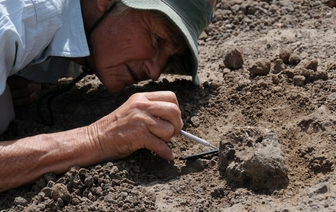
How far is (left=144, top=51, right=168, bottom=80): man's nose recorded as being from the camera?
348cm

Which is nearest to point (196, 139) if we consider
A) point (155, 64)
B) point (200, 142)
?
point (200, 142)

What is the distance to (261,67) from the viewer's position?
3.71 m

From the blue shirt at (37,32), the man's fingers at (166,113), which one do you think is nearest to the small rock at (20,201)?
the blue shirt at (37,32)

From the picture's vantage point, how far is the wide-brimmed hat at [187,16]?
3.26 m

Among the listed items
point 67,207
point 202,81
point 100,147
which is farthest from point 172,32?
point 67,207

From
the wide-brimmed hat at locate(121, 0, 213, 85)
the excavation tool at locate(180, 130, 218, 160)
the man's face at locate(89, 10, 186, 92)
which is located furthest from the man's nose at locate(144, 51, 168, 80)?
the excavation tool at locate(180, 130, 218, 160)

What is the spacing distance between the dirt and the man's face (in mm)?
263

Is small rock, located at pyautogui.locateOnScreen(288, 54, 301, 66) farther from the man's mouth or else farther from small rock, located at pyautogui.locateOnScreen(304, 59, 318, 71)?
the man's mouth

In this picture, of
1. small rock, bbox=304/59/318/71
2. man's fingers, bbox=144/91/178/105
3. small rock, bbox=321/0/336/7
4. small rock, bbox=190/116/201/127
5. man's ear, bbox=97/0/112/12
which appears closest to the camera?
man's fingers, bbox=144/91/178/105

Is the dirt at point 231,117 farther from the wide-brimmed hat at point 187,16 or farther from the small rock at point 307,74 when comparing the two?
the wide-brimmed hat at point 187,16

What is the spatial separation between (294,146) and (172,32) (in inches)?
34.9

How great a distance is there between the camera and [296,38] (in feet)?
13.4

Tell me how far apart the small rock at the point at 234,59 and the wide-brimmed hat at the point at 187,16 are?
30 centimetres

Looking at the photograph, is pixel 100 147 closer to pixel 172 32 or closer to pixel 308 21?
pixel 172 32
